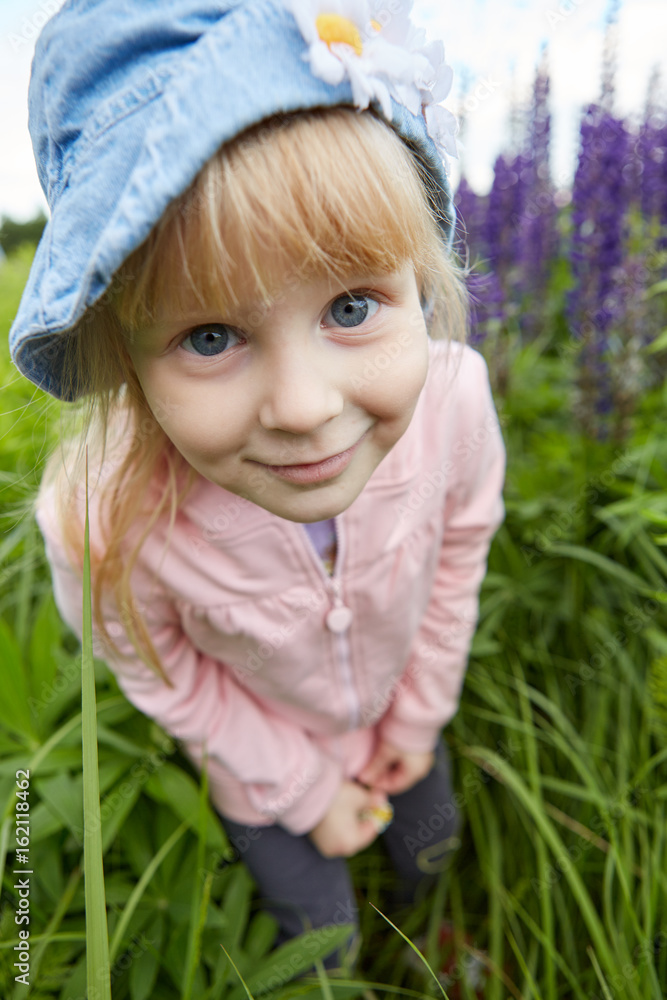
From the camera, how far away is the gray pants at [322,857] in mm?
1324

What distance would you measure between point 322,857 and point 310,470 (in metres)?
1.02

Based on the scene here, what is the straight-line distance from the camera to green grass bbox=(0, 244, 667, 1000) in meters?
1.20

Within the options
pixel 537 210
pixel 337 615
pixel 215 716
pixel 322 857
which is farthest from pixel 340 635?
pixel 537 210

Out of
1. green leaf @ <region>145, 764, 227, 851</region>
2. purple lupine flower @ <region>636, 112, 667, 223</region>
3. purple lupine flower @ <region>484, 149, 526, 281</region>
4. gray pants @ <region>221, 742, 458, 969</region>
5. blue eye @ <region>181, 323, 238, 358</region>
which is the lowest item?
gray pants @ <region>221, 742, 458, 969</region>

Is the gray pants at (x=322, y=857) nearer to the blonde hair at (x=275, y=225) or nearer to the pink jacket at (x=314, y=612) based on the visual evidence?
the pink jacket at (x=314, y=612)

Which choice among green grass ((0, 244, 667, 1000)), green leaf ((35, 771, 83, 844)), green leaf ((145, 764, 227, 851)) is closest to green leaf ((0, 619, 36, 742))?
green grass ((0, 244, 667, 1000))

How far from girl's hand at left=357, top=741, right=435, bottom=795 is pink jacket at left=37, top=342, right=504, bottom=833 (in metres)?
0.04

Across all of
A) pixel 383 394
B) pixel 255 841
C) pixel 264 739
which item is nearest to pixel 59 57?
pixel 383 394

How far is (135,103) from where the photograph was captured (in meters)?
0.60

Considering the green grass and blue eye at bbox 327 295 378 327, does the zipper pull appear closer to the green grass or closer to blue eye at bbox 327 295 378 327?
the green grass

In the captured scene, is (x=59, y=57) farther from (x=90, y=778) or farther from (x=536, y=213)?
(x=536, y=213)

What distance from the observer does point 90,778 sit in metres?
0.70

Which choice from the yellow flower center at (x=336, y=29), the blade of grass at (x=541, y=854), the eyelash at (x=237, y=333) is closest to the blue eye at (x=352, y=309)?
the eyelash at (x=237, y=333)

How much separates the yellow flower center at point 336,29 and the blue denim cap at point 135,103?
0.03m
